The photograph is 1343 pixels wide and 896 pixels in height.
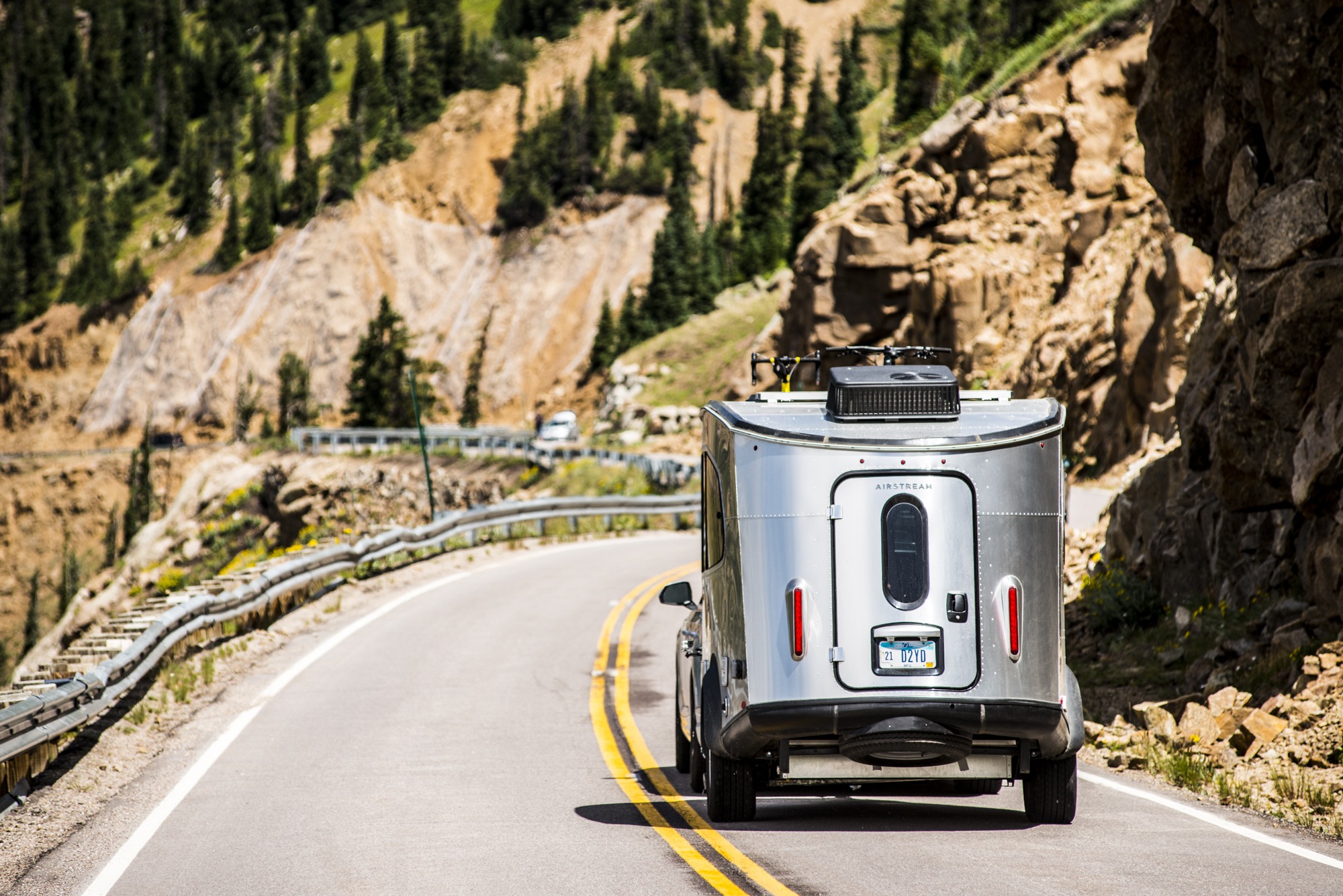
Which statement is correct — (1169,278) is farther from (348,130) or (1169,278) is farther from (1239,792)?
(348,130)

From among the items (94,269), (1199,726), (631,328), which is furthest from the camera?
(94,269)

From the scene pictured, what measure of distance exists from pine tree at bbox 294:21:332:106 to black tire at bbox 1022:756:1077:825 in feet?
444

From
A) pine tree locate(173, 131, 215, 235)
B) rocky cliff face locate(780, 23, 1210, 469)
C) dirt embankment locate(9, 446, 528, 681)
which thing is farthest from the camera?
pine tree locate(173, 131, 215, 235)

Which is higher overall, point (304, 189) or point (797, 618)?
point (304, 189)

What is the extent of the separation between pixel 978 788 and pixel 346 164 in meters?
97.3

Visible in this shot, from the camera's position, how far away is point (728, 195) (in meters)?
103

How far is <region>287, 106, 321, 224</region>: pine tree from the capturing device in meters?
102

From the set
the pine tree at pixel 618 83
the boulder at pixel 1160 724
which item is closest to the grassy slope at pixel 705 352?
the pine tree at pixel 618 83

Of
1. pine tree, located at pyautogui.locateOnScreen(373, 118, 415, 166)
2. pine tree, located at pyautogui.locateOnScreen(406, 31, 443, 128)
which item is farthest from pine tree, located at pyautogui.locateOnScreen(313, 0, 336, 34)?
pine tree, located at pyautogui.locateOnScreen(373, 118, 415, 166)

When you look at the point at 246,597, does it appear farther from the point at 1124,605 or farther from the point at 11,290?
the point at 11,290

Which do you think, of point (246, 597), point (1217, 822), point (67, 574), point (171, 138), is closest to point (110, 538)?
point (67, 574)

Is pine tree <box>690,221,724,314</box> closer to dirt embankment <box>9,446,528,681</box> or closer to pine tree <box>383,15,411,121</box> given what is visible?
dirt embankment <box>9,446,528,681</box>

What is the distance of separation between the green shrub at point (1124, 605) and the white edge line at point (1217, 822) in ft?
17.1

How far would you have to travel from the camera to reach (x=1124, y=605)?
15.6 meters
